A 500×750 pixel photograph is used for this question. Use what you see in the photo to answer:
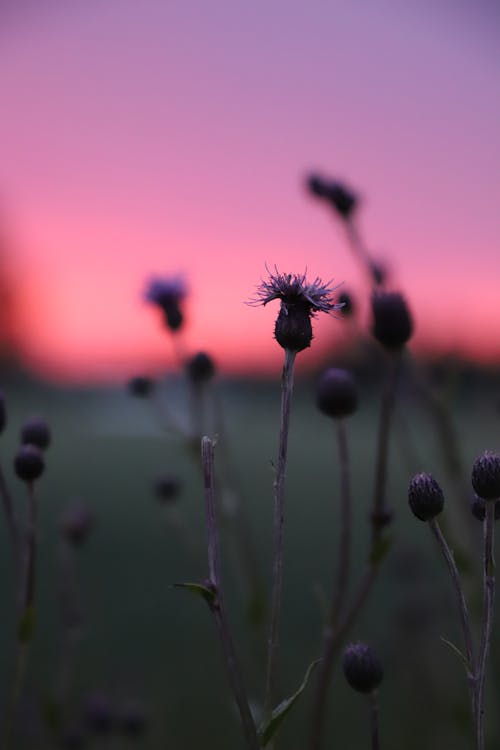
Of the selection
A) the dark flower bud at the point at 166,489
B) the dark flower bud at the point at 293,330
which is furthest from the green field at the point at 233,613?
the dark flower bud at the point at 293,330

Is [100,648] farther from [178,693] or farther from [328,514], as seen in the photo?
[328,514]

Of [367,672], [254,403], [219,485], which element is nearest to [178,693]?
[219,485]

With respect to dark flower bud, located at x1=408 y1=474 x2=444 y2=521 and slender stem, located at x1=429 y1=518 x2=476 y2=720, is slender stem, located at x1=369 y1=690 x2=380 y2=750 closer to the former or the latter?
slender stem, located at x1=429 y1=518 x2=476 y2=720

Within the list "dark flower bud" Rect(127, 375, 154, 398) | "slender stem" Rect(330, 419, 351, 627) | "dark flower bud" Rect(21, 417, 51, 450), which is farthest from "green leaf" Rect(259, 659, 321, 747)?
"dark flower bud" Rect(127, 375, 154, 398)

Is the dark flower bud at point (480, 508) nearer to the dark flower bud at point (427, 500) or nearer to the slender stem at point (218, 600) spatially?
the dark flower bud at point (427, 500)

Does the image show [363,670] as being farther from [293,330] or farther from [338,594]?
[293,330]

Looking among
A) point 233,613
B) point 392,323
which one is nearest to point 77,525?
point 392,323
